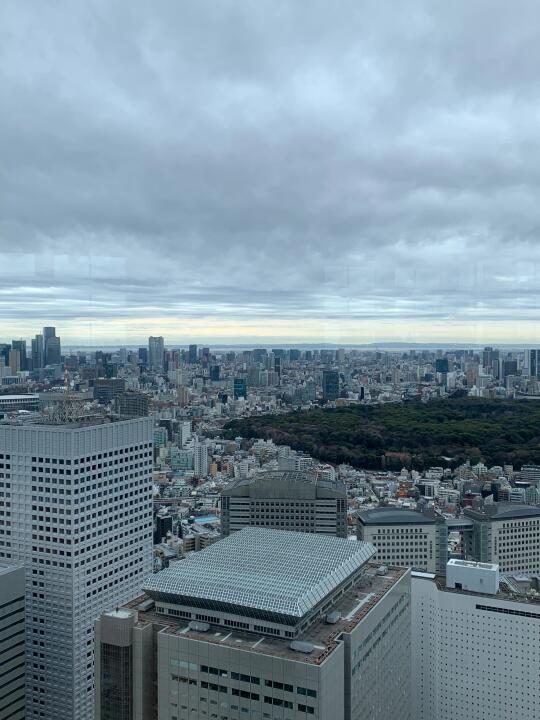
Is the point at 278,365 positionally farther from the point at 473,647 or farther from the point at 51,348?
the point at 473,647

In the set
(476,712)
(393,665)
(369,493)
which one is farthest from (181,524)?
(393,665)

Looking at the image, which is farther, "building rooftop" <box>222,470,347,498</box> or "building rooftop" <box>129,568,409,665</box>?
"building rooftop" <box>222,470,347,498</box>

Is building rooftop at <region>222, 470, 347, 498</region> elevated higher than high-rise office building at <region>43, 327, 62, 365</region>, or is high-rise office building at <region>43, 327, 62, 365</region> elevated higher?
high-rise office building at <region>43, 327, 62, 365</region>

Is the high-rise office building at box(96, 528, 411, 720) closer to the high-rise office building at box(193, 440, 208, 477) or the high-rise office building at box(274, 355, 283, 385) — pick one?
the high-rise office building at box(193, 440, 208, 477)

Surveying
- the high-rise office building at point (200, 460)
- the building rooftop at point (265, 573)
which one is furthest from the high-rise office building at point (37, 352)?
the high-rise office building at point (200, 460)

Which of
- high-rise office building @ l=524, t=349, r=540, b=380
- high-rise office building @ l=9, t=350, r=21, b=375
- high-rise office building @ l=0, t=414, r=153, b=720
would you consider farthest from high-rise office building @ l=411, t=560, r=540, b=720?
high-rise office building @ l=524, t=349, r=540, b=380

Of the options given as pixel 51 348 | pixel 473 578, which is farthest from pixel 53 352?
pixel 473 578

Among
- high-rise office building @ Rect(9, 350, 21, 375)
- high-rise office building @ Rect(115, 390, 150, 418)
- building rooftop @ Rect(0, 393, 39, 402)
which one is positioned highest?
high-rise office building @ Rect(9, 350, 21, 375)

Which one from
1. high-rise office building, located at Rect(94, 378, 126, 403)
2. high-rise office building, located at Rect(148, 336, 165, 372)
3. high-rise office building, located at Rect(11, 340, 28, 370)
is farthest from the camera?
high-rise office building, located at Rect(148, 336, 165, 372)
